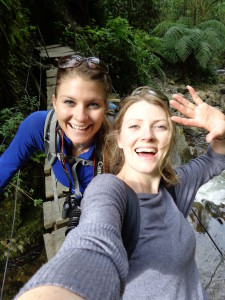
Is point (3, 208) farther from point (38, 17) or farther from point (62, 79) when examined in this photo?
point (38, 17)

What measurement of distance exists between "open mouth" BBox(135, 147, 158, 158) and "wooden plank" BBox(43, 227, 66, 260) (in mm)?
1185

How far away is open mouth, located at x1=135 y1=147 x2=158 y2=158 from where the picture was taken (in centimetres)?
86

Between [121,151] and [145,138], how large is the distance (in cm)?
22

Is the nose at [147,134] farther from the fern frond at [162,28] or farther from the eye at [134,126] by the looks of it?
the fern frond at [162,28]

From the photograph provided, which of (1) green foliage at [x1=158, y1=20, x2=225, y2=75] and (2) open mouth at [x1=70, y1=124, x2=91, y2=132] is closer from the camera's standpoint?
(2) open mouth at [x1=70, y1=124, x2=91, y2=132]

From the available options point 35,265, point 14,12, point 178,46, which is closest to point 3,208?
point 35,265

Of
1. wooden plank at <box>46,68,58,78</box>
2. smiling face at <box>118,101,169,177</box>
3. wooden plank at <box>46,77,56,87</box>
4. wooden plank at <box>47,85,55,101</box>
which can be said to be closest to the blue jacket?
smiling face at <box>118,101,169,177</box>

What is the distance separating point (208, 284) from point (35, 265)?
1.68 meters

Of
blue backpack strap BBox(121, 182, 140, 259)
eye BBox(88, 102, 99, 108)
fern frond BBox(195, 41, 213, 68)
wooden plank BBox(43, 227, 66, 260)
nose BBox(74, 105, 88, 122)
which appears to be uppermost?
eye BBox(88, 102, 99, 108)

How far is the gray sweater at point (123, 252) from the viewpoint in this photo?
0.47 m

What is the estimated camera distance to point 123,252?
59 centimetres

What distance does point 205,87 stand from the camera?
7.63m

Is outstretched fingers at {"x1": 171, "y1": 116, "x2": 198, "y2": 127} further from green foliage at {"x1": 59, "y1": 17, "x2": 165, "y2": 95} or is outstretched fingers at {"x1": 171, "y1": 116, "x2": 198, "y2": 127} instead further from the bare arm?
green foliage at {"x1": 59, "y1": 17, "x2": 165, "y2": 95}

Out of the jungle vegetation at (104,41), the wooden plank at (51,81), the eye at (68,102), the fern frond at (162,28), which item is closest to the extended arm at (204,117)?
the eye at (68,102)
